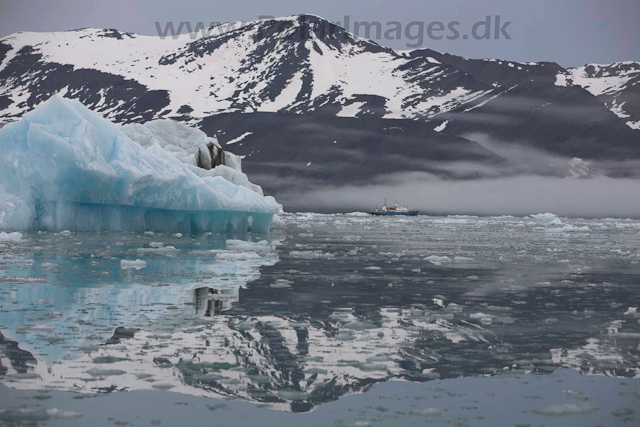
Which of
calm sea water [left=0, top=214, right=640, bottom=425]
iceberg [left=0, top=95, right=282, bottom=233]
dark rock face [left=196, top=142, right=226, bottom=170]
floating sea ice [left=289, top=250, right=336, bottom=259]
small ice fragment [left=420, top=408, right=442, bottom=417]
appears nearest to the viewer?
small ice fragment [left=420, top=408, right=442, bottom=417]

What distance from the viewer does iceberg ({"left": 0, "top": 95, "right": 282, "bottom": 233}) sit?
24.5 meters

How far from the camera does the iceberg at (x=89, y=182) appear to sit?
24.5 metres

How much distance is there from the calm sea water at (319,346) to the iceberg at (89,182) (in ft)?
37.5

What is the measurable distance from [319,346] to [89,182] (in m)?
20.0

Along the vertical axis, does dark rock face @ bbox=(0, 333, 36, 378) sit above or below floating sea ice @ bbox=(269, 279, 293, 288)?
below

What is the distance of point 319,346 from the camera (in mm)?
7105

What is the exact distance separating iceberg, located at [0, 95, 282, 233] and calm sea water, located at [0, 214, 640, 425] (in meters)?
11.4

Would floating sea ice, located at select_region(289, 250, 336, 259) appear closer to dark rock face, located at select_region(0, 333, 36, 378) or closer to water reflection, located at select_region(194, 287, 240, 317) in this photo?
water reflection, located at select_region(194, 287, 240, 317)

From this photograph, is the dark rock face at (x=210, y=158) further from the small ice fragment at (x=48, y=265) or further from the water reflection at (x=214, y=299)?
the water reflection at (x=214, y=299)

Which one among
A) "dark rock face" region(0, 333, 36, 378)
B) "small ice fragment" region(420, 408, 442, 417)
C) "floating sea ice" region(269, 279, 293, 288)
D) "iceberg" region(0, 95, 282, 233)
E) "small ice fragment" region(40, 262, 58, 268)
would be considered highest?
"iceberg" region(0, 95, 282, 233)

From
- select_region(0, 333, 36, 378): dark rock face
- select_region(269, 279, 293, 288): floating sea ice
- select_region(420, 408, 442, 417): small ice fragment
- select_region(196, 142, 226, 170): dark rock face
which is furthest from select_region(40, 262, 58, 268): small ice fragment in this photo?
select_region(196, 142, 226, 170): dark rock face

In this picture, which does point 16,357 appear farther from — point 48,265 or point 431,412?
point 48,265

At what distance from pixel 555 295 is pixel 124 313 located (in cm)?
677

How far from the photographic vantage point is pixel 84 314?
8.61 meters
